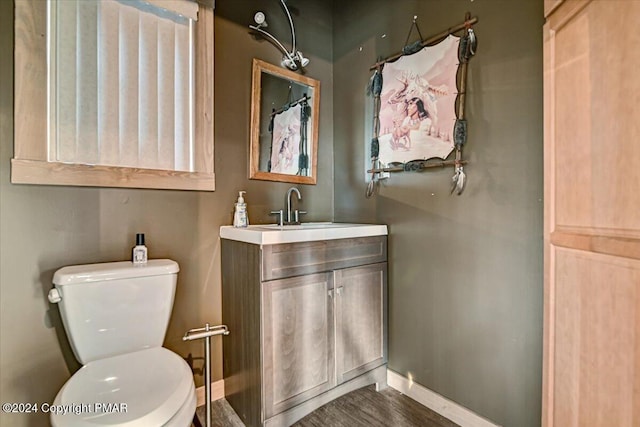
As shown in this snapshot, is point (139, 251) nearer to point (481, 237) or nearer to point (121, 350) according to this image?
point (121, 350)

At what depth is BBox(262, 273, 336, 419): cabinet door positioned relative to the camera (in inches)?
57.6

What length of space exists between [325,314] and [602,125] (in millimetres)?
1369

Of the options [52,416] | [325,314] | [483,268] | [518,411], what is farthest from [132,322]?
[518,411]

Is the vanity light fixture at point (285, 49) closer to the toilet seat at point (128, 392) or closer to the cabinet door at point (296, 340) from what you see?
the cabinet door at point (296, 340)

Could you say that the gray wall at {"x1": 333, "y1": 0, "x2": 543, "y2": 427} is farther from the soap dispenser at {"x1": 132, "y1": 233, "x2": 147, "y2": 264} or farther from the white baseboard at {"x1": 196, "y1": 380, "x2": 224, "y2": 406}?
the soap dispenser at {"x1": 132, "y1": 233, "x2": 147, "y2": 264}

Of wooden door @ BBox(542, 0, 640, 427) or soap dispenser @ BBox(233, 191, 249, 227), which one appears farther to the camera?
soap dispenser @ BBox(233, 191, 249, 227)

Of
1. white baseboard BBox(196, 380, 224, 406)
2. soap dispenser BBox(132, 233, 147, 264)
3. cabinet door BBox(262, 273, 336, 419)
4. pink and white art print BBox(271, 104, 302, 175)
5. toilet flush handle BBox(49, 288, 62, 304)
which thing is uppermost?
pink and white art print BBox(271, 104, 302, 175)

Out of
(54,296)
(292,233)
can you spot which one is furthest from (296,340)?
(54,296)

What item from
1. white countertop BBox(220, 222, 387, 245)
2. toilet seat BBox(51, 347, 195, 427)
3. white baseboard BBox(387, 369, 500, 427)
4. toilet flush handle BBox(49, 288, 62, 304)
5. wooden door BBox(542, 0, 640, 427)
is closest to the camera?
wooden door BBox(542, 0, 640, 427)

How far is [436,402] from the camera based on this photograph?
1694 mm

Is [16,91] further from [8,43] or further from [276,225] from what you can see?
[276,225]

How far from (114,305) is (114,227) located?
1.36ft

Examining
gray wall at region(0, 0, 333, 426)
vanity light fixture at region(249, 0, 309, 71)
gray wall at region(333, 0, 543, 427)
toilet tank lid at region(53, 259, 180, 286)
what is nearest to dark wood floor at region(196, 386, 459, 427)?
gray wall at region(333, 0, 543, 427)

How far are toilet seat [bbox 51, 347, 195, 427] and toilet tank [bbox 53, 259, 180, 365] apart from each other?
0.06 m
